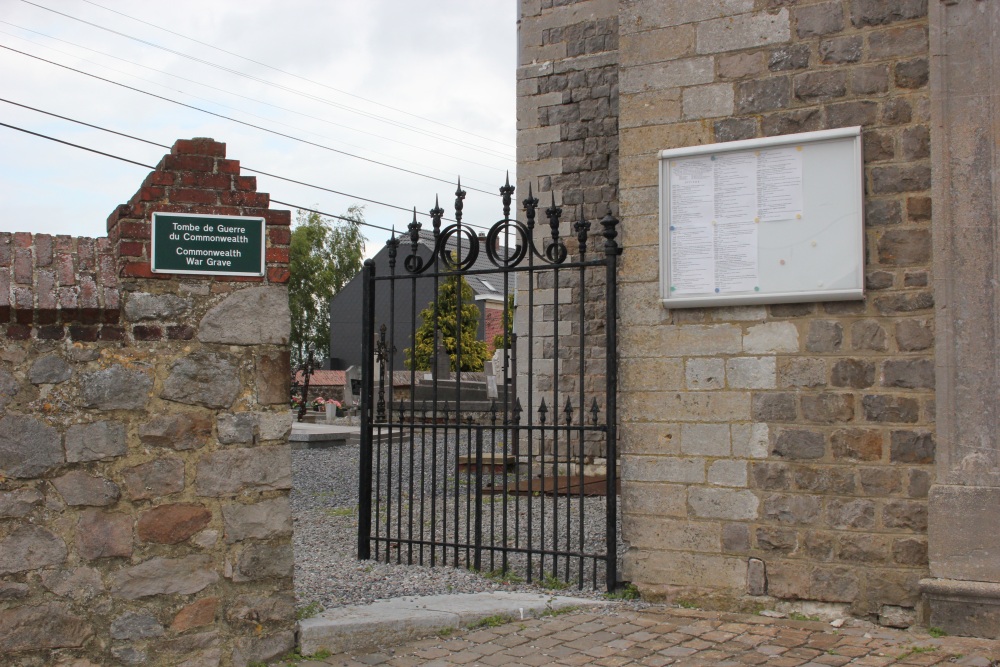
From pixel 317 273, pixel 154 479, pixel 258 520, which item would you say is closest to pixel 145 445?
pixel 154 479

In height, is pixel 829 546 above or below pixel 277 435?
below

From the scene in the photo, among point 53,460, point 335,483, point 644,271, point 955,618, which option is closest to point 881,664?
point 955,618

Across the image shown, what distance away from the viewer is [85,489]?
4.12 meters

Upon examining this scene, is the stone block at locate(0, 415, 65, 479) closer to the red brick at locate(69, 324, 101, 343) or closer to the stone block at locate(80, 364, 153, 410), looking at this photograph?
the stone block at locate(80, 364, 153, 410)

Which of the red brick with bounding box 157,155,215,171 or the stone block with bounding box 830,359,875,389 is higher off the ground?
the red brick with bounding box 157,155,215,171

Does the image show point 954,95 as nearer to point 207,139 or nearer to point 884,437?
point 884,437

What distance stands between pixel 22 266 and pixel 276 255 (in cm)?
106

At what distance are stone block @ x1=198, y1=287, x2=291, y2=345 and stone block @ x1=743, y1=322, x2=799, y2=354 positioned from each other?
8.50 feet

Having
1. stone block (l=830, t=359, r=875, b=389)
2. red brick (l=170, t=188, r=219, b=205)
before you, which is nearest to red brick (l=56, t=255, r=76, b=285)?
red brick (l=170, t=188, r=219, b=205)

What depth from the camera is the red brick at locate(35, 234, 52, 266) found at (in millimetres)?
4082

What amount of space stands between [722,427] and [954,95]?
2124 mm

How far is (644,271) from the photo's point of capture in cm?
580

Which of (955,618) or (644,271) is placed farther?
(644,271)

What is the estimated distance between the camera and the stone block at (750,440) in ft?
17.9
